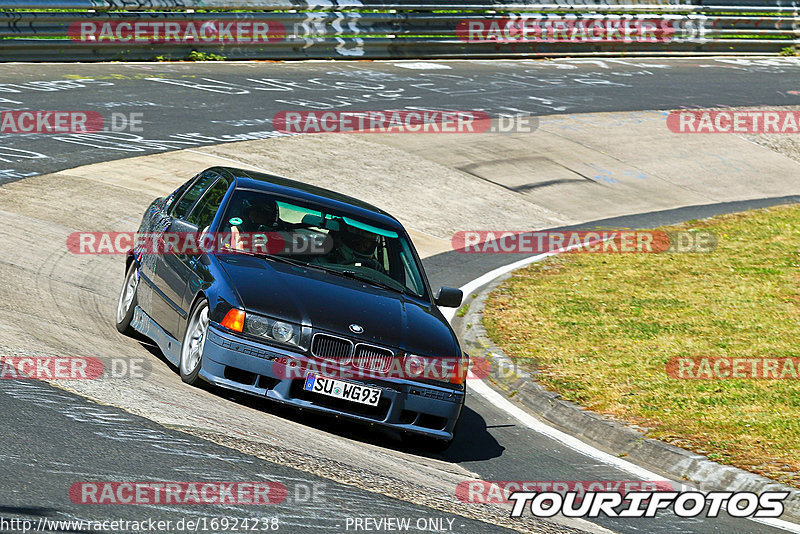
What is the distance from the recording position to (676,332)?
1120 centimetres

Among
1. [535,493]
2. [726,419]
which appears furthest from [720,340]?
[535,493]

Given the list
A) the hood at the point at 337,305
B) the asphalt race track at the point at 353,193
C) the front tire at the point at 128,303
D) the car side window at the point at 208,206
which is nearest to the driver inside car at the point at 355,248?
the hood at the point at 337,305

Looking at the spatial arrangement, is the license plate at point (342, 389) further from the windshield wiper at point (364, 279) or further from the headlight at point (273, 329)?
the windshield wiper at point (364, 279)

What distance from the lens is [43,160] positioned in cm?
1506

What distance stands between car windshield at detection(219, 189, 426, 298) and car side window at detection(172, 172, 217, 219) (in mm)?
678

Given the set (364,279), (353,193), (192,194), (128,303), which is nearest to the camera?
(364,279)

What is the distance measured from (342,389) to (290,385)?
34cm

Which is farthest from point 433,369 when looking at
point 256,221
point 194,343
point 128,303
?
point 128,303

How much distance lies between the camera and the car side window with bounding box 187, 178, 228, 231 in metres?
8.67

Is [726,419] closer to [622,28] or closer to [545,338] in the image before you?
[545,338]

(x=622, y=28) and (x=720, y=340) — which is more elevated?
(x=622, y=28)

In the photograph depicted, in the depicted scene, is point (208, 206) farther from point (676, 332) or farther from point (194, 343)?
point (676, 332)

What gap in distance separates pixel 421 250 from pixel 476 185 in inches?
127

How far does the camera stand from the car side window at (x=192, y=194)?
9211 millimetres
